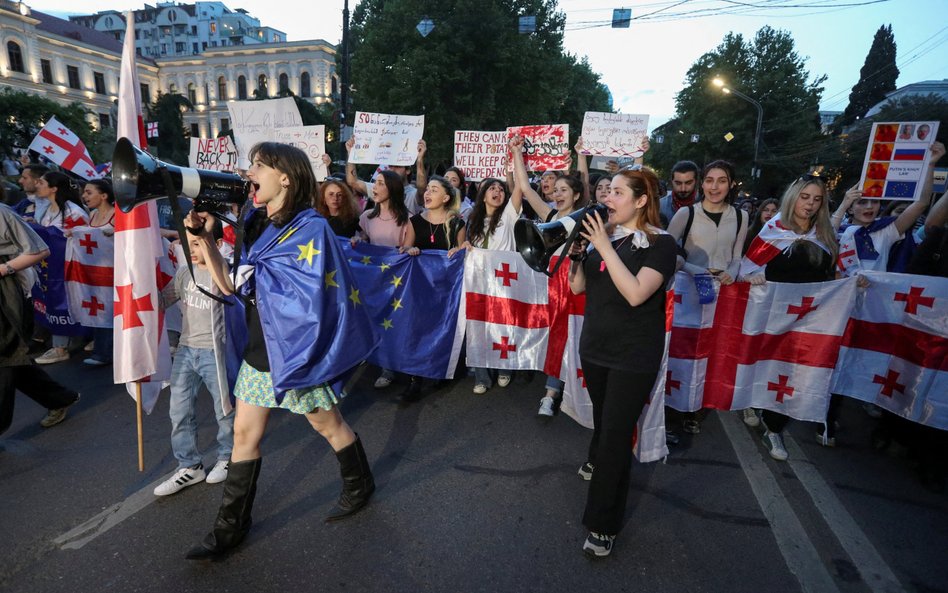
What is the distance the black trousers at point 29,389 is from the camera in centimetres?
333

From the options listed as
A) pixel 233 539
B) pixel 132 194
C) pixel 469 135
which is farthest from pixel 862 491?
pixel 469 135

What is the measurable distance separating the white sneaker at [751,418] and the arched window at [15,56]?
230ft

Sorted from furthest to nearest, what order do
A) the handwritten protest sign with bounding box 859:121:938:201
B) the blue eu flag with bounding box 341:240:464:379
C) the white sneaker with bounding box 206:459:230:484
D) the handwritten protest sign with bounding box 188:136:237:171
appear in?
the handwritten protest sign with bounding box 188:136:237:171, the blue eu flag with bounding box 341:240:464:379, the handwritten protest sign with bounding box 859:121:938:201, the white sneaker with bounding box 206:459:230:484

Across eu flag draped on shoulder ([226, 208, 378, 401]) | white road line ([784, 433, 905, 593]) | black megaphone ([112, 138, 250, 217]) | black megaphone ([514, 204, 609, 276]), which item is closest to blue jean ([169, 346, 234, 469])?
eu flag draped on shoulder ([226, 208, 378, 401])

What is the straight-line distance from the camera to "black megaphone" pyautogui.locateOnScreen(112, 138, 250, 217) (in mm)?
2049

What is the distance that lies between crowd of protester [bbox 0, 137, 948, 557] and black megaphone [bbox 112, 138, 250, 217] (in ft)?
0.44

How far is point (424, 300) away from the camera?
4.53 metres

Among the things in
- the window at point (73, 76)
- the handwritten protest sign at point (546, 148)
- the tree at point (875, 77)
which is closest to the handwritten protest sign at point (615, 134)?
the handwritten protest sign at point (546, 148)

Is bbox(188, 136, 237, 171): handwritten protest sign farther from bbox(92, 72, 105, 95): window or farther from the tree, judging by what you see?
bbox(92, 72, 105, 95): window

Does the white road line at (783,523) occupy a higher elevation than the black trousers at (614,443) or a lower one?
lower

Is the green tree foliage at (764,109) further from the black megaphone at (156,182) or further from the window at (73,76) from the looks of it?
the window at (73,76)

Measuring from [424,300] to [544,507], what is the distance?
2.22 m

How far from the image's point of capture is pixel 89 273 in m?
5.17

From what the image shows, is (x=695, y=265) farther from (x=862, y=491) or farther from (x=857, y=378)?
(x=862, y=491)
